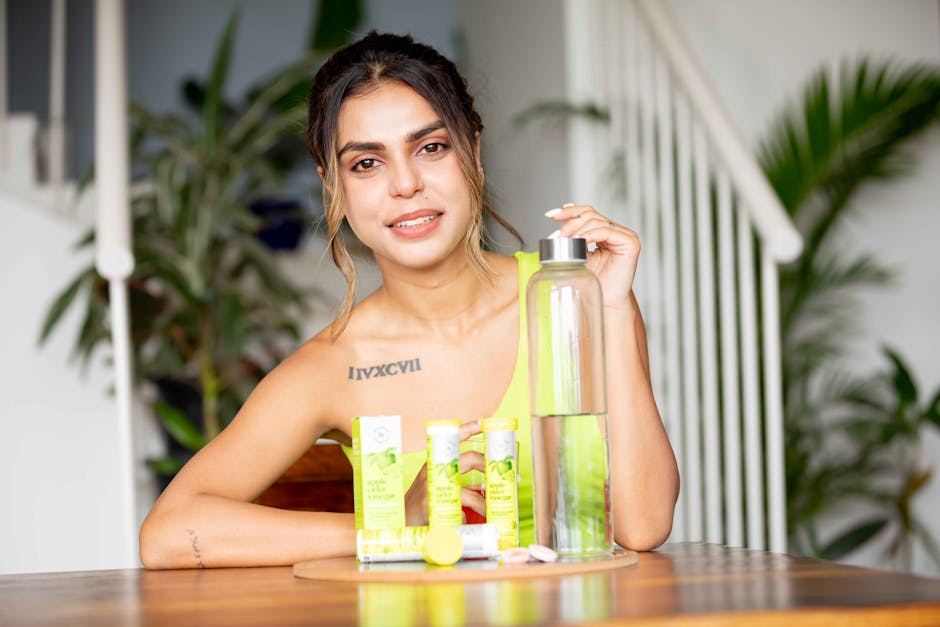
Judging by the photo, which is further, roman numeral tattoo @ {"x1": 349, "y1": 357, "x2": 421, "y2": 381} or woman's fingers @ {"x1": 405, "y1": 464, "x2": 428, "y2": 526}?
roman numeral tattoo @ {"x1": 349, "y1": 357, "x2": 421, "y2": 381}

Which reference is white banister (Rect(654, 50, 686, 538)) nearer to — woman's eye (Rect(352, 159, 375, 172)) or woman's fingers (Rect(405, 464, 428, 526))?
woman's eye (Rect(352, 159, 375, 172))

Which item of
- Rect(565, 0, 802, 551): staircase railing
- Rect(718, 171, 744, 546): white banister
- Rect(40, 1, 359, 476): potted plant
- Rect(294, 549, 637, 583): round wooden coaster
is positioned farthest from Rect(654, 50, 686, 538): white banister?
Rect(294, 549, 637, 583): round wooden coaster

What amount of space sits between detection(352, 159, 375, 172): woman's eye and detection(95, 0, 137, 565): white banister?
88 cm

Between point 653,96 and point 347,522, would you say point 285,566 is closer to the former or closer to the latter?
point 347,522

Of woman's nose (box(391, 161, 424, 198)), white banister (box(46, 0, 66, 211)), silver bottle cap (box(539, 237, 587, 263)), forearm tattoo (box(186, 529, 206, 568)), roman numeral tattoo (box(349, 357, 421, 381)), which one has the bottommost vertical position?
forearm tattoo (box(186, 529, 206, 568))

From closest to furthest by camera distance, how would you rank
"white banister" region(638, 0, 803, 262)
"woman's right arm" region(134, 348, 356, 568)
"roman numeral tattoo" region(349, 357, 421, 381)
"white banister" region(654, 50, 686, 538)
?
"woman's right arm" region(134, 348, 356, 568) < "roman numeral tattoo" region(349, 357, 421, 381) < "white banister" region(638, 0, 803, 262) < "white banister" region(654, 50, 686, 538)

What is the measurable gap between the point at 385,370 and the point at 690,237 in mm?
1303

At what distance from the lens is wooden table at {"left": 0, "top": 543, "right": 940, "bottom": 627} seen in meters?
0.79

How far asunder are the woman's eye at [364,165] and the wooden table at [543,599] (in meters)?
0.58

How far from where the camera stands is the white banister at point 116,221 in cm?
225

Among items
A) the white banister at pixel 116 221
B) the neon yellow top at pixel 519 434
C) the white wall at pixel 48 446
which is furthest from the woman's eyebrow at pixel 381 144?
the white wall at pixel 48 446

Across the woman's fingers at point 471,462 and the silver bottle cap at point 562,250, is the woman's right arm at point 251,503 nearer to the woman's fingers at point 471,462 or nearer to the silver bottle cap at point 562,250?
the woman's fingers at point 471,462

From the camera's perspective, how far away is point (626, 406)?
1329 mm

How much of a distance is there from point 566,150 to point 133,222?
4.47ft
